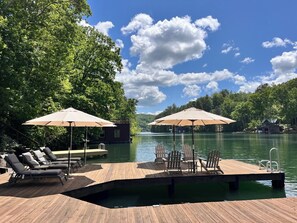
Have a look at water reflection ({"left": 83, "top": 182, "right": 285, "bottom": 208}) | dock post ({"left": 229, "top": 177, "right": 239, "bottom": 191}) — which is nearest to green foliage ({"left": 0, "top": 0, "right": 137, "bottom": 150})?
water reflection ({"left": 83, "top": 182, "right": 285, "bottom": 208})

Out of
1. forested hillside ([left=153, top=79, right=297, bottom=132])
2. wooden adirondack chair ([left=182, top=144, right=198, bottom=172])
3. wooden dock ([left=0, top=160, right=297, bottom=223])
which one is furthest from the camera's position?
forested hillside ([left=153, top=79, right=297, bottom=132])

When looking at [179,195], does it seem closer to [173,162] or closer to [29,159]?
[173,162]

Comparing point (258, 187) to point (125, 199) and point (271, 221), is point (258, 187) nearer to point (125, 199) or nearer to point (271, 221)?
point (125, 199)

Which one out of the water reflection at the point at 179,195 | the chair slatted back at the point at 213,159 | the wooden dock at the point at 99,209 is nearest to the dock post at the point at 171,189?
the water reflection at the point at 179,195

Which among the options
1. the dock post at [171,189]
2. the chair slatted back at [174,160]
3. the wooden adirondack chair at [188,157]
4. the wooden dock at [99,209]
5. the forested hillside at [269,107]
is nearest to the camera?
the wooden dock at [99,209]

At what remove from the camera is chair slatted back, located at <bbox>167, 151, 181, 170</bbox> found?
10.0 metres

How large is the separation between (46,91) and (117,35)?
19.4 meters

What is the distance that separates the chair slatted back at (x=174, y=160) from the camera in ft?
33.0

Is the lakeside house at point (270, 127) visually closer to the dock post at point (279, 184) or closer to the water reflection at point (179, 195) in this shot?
the dock post at point (279, 184)

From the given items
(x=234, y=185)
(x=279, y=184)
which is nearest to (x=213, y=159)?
(x=234, y=185)

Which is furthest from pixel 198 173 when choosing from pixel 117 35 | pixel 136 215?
pixel 117 35

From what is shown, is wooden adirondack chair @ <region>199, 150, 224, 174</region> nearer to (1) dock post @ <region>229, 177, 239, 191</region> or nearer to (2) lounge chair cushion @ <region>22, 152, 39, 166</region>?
(1) dock post @ <region>229, 177, 239, 191</region>

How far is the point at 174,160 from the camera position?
400 inches

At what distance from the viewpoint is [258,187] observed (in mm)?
11438
